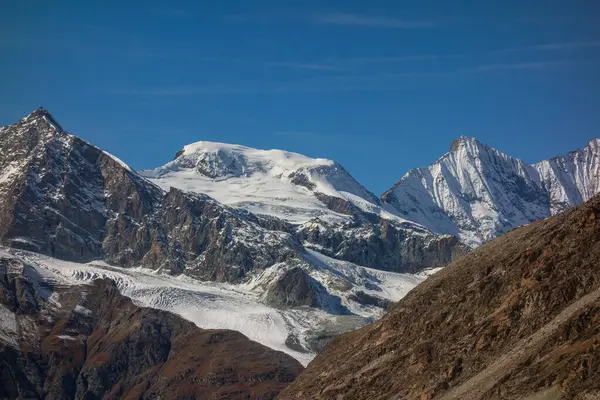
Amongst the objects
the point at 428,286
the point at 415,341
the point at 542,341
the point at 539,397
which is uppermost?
the point at 428,286

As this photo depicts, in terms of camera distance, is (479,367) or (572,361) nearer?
(572,361)

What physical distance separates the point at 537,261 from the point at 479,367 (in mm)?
13479

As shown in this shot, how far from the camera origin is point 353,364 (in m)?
136

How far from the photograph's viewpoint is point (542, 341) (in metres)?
101

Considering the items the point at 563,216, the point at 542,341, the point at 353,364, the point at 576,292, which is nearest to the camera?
the point at 542,341

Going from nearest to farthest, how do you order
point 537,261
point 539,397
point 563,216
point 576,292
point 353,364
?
point 539,397, point 576,292, point 537,261, point 563,216, point 353,364

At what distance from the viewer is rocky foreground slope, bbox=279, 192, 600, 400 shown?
3762 inches

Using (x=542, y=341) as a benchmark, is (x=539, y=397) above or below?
below

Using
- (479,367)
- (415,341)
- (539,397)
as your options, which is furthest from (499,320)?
(539,397)

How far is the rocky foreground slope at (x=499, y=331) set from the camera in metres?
95.6

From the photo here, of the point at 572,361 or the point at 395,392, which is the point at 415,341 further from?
the point at 572,361

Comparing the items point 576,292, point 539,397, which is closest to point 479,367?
point 576,292

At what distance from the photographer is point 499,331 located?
11131cm

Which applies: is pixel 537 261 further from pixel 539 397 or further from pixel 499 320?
pixel 539 397
